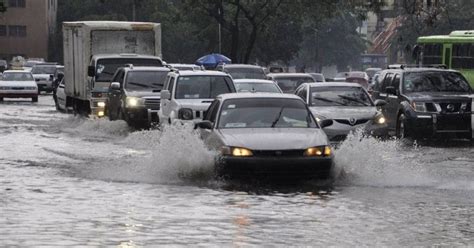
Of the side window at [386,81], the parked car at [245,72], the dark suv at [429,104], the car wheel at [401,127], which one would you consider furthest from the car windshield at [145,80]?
the parked car at [245,72]

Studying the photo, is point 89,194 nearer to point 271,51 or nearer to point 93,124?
point 93,124

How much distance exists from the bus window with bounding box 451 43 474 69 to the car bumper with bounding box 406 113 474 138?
12401 millimetres

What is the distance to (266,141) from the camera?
52.3 ft

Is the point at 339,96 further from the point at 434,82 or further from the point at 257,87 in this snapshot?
the point at 257,87

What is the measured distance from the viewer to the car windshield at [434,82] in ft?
90.6

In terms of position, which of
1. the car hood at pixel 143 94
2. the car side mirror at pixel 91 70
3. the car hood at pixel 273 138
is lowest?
the car hood at pixel 143 94

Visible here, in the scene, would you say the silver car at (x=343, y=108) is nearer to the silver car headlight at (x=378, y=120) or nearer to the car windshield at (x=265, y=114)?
the silver car headlight at (x=378, y=120)

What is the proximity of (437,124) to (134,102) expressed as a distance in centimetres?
775

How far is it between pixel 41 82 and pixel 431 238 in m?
58.2

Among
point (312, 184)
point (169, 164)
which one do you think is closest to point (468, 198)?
point (312, 184)

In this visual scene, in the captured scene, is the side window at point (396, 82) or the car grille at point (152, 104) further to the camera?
the car grille at point (152, 104)

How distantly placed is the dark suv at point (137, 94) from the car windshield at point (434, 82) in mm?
6284

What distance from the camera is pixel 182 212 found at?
13344mm

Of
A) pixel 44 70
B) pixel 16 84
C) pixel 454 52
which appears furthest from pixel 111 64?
pixel 44 70
